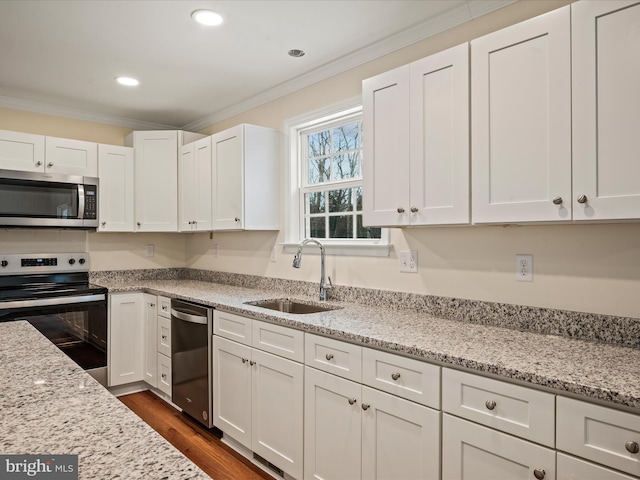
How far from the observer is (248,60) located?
2.80 metres

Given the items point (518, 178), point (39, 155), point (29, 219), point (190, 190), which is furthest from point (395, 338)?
point (39, 155)

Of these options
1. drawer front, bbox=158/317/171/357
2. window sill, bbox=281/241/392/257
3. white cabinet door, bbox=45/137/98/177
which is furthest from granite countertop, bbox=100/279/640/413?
white cabinet door, bbox=45/137/98/177

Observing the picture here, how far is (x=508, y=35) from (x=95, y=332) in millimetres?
3326

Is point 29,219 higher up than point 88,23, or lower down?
lower down

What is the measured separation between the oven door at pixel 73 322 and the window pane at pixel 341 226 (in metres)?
1.89

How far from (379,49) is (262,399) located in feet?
6.93

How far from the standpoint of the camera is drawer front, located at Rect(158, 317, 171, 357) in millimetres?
3287

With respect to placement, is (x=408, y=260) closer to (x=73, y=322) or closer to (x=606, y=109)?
(x=606, y=109)

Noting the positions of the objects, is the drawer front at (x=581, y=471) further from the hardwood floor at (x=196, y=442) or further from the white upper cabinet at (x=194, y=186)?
the white upper cabinet at (x=194, y=186)

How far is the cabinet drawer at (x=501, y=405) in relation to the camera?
4.19 feet

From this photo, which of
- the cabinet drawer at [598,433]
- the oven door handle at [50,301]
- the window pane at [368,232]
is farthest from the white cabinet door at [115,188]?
the cabinet drawer at [598,433]

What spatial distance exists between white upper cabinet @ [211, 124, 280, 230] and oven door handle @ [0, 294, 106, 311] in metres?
1.11

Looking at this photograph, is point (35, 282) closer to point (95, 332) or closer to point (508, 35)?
point (95, 332)

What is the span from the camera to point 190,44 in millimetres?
2568
